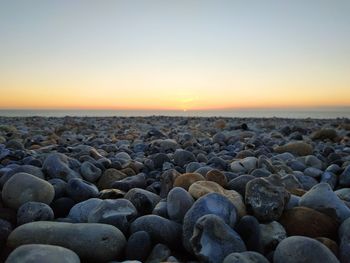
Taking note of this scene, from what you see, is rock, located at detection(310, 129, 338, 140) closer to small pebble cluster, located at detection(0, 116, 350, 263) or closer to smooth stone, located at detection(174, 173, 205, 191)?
small pebble cluster, located at detection(0, 116, 350, 263)

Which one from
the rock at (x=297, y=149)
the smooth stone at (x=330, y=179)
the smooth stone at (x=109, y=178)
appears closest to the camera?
the smooth stone at (x=109, y=178)

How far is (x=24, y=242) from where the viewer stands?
177cm

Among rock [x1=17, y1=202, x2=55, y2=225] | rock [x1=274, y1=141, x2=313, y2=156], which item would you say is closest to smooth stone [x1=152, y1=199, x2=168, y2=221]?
rock [x1=17, y1=202, x2=55, y2=225]

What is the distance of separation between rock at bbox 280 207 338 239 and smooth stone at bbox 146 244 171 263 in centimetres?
69

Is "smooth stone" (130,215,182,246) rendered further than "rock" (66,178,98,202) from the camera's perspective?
No

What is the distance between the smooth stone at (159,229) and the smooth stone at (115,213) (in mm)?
67

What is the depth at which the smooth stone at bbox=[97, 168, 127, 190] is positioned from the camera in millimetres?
3109

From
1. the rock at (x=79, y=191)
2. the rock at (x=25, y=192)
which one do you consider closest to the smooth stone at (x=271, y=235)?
the rock at (x=79, y=191)

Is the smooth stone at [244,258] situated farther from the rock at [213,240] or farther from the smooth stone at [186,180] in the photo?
the smooth stone at [186,180]

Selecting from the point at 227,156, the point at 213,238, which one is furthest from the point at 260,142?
the point at 213,238

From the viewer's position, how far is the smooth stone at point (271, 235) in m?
1.84

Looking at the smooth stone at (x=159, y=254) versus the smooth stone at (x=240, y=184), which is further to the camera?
the smooth stone at (x=240, y=184)

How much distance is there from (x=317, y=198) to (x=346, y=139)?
505cm

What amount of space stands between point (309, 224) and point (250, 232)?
368 mm
